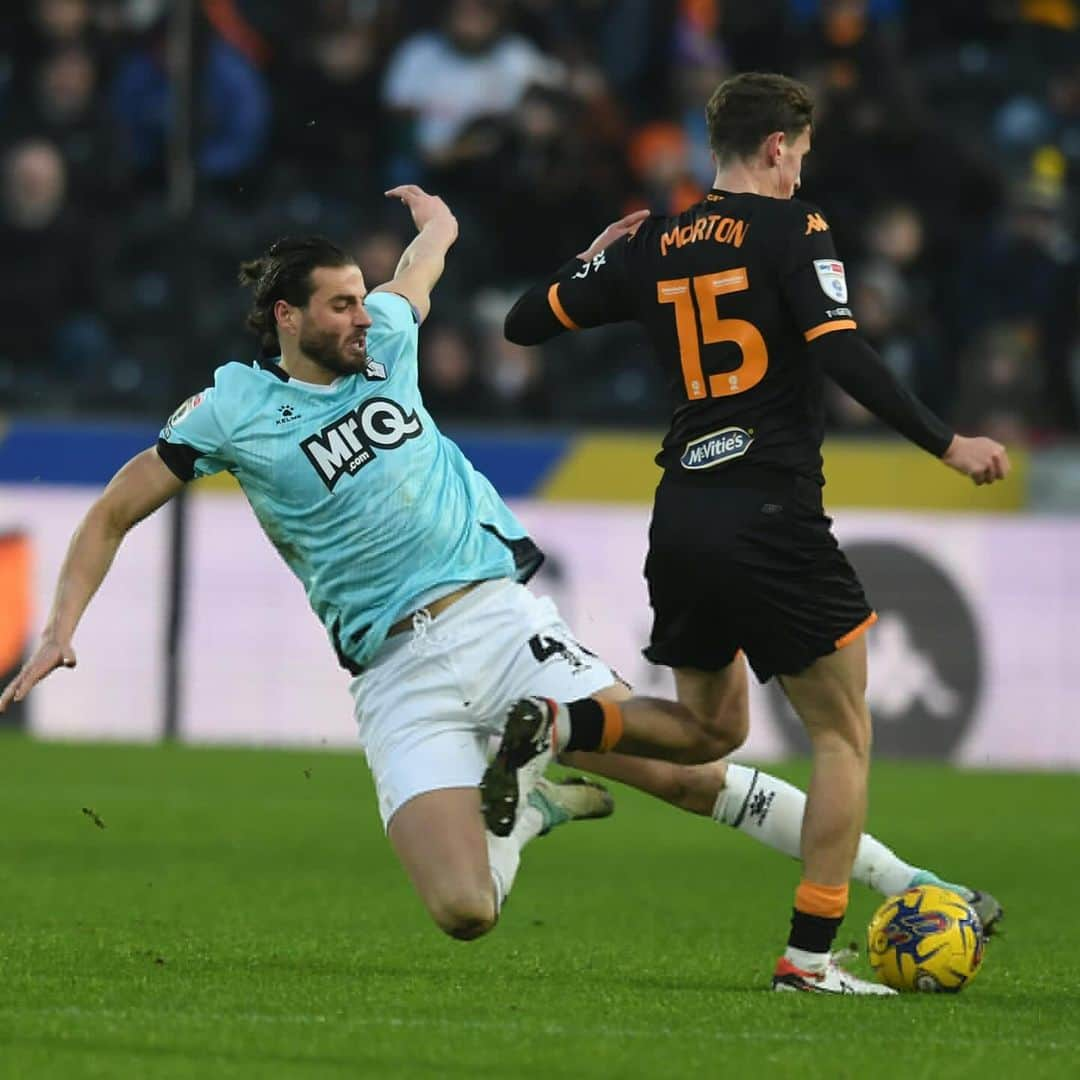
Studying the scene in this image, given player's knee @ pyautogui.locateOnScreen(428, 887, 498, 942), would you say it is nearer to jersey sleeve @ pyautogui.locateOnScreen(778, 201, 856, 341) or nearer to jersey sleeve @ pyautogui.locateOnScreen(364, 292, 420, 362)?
jersey sleeve @ pyautogui.locateOnScreen(364, 292, 420, 362)

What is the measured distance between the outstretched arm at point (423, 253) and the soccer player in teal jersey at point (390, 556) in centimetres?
25

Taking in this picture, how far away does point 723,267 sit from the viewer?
6574mm

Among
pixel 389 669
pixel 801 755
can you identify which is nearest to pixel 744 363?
pixel 389 669

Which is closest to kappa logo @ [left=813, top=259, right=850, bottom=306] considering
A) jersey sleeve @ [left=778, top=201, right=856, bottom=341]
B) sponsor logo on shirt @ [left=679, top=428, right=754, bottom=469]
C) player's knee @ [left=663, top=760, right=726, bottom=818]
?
jersey sleeve @ [left=778, top=201, right=856, bottom=341]

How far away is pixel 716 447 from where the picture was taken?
665 cm

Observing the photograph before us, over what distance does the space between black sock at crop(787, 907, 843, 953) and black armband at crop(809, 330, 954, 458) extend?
124cm

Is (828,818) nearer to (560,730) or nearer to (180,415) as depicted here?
(560,730)

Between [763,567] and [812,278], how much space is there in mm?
757

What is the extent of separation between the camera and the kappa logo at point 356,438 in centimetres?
684

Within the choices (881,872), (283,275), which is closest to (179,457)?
(283,275)

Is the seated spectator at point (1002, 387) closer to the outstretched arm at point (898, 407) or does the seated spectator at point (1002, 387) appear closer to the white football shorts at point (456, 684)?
the white football shorts at point (456, 684)

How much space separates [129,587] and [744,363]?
8.57 meters

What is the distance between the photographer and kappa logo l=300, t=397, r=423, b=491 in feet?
22.4

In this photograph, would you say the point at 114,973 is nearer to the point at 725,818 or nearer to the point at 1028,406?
the point at 725,818
